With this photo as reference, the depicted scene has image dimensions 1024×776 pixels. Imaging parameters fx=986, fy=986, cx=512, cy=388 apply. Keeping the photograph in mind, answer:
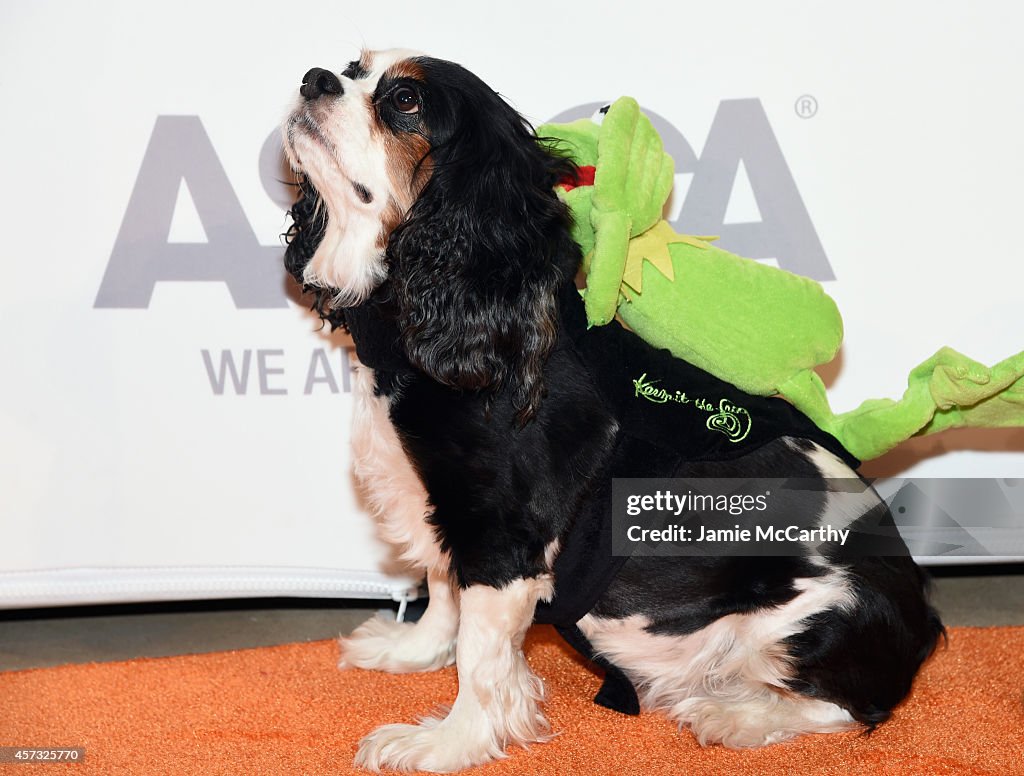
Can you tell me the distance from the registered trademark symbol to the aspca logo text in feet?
0.43

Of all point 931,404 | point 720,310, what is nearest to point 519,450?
point 720,310

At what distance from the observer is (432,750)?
2945 mm

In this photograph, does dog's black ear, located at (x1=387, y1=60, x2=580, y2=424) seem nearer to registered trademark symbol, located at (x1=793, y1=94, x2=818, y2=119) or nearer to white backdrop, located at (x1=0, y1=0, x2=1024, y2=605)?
white backdrop, located at (x1=0, y1=0, x2=1024, y2=605)

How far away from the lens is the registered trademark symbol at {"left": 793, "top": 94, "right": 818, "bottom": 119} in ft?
12.0

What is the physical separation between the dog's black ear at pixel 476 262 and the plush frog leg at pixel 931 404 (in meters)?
0.87

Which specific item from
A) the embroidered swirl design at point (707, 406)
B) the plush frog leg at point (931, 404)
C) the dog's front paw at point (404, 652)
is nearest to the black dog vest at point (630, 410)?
the embroidered swirl design at point (707, 406)

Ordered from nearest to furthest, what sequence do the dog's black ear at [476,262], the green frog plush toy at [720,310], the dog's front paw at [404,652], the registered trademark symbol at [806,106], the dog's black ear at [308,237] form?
the dog's black ear at [476,262]
the green frog plush toy at [720,310]
the dog's black ear at [308,237]
the dog's front paw at [404,652]
the registered trademark symbol at [806,106]

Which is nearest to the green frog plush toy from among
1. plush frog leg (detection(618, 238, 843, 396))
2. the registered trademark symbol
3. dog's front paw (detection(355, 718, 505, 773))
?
plush frog leg (detection(618, 238, 843, 396))

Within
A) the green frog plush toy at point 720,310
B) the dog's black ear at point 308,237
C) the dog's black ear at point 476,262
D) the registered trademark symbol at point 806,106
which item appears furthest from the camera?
the registered trademark symbol at point 806,106

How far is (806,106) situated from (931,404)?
4.23 ft

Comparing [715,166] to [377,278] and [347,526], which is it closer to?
[377,278]

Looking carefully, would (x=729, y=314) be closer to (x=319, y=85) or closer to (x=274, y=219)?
(x=319, y=85)

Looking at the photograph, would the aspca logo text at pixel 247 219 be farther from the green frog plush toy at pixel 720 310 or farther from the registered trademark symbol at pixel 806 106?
the green frog plush toy at pixel 720 310

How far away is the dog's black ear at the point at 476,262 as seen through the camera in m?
2.70
